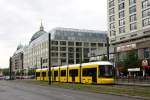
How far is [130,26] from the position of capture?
326 feet

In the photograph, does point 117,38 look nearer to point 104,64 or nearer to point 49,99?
point 104,64

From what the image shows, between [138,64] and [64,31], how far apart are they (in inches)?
3277

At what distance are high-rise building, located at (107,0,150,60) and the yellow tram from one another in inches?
1329

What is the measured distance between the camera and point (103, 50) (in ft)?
356

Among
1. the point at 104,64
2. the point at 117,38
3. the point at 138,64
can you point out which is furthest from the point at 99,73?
the point at 117,38

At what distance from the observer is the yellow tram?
141 feet

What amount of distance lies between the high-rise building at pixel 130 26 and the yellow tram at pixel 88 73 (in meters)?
33.7

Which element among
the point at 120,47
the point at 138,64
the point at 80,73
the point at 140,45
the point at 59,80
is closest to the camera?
the point at 80,73

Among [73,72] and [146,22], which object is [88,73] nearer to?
[73,72]

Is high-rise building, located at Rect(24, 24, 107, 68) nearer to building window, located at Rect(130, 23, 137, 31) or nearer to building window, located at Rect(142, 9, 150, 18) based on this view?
building window, located at Rect(130, 23, 137, 31)

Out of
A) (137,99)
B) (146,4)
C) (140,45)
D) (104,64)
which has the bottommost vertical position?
(137,99)

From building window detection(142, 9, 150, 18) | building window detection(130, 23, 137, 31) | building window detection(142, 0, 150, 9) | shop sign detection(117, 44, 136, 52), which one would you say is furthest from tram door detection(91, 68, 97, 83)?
building window detection(130, 23, 137, 31)

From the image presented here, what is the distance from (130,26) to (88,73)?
2191 inches

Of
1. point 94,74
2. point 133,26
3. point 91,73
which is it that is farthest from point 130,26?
point 94,74
